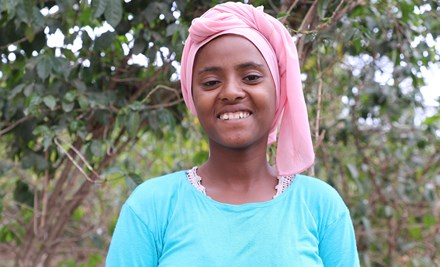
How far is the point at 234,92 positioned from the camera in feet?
5.24

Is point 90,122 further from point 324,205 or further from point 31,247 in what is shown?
point 324,205

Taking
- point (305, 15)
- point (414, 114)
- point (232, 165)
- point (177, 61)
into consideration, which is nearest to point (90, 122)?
point (177, 61)

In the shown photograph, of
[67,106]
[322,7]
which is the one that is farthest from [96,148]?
[322,7]

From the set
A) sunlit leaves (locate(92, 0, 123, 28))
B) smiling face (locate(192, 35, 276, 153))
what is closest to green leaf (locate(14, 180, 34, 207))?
sunlit leaves (locate(92, 0, 123, 28))

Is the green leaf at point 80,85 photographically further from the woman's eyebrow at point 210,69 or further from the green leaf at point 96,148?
the woman's eyebrow at point 210,69

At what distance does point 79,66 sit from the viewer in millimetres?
2840

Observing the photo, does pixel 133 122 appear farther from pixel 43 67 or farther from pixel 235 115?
pixel 235 115

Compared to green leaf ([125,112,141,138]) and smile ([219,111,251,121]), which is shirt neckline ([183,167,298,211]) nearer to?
smile ([219,111,251,121])

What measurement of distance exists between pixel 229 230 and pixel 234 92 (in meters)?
0.30

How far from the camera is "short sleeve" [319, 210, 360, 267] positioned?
1.68 meters

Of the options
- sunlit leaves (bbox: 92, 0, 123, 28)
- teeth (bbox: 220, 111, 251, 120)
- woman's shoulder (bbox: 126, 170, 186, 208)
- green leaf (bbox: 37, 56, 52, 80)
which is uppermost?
sunlit leaves (bbox: 92, 0, 123, 28)

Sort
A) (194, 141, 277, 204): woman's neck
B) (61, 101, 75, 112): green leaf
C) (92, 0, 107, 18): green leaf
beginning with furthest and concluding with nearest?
(61, 101, 75, 112): green leaf < (92, 0, 107, 18): green leaf < (194, 141, 277, 204): woman's neck

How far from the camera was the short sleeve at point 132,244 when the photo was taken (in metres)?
1.62

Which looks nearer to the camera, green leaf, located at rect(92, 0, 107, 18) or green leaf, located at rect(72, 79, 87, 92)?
green leaf, located at rect(92, 0, 107, 18)
